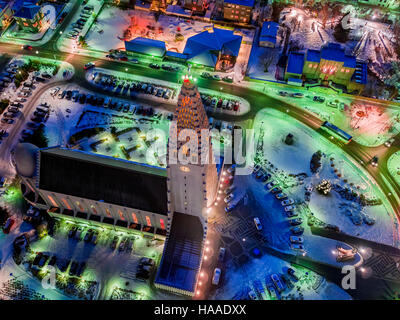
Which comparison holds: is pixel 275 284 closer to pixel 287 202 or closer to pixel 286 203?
pixel 286 203

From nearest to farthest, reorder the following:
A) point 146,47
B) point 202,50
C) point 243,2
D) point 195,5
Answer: point 202,50 → point 146,47 → point 243,2 → point 195,5

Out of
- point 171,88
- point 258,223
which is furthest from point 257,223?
point 171,88

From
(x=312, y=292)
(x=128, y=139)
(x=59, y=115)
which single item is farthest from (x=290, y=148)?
(x=59, y=115)

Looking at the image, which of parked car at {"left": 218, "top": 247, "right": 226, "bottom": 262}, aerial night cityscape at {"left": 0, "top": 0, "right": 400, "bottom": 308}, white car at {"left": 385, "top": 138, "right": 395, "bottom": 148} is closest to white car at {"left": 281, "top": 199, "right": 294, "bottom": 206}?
aerial night cityscape at {"left": 0, "top": 0, "right": 400, "bottom": 308}

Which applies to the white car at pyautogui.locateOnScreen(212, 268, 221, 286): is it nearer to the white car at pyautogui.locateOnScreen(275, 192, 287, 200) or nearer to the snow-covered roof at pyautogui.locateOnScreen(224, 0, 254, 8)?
the white car at pyautogui.locateOnScreen(275, 192, 287, 200)

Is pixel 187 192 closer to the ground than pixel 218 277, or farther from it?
farther from it

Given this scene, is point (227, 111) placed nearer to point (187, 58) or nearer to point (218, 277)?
point (187, 58)

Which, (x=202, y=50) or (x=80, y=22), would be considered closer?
(x=202, y=50)

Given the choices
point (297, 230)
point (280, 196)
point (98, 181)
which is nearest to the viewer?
point (98, 181)
